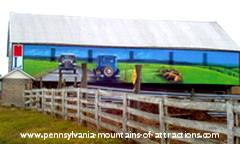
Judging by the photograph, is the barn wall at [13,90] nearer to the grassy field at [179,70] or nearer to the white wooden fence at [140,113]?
the grassy field at [179,70]

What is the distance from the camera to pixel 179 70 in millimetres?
38562

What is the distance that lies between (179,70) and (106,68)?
5835 millimetres

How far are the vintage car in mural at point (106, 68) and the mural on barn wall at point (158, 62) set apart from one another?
349 millimetres

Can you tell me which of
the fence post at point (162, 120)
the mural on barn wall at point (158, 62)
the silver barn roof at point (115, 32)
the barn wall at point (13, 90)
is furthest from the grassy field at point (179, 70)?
the fence post at point (162, 120)

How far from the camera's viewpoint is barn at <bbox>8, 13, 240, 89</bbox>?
37062 mm

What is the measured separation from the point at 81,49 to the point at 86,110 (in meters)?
25.3

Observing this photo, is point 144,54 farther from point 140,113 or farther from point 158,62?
point 140,113

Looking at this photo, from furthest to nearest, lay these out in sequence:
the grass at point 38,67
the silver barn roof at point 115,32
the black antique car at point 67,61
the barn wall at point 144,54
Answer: the silver barn roof at point 115,32, the barn wall at point 144,54, the black antique car at point 67,61, the grass at point 38,67

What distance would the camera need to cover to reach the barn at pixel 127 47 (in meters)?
37.1

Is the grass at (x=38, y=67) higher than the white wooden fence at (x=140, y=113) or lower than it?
higher

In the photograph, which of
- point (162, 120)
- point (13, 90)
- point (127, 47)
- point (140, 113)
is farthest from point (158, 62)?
point (162, 120)

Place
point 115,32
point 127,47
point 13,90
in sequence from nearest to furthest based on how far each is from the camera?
point 13,90 → point 127,47 → point 115,32

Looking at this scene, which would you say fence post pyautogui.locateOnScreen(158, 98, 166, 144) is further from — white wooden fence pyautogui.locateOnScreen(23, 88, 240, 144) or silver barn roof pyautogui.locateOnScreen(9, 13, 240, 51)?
silver barn roof pyautogui.locateOnScreen(9, 13, 240, 51)

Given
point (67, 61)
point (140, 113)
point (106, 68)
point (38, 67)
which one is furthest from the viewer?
point (106, 68)
